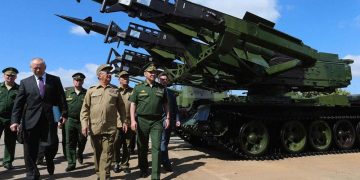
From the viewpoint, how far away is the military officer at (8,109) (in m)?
8.08

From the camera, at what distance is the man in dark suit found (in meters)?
6.18

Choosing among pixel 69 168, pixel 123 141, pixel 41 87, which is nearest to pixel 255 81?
pixel 123 141

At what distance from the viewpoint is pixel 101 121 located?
596cm

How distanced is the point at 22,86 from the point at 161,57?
9744 mm

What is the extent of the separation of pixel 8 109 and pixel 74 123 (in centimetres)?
131

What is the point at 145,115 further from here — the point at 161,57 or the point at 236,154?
the point at 161,57

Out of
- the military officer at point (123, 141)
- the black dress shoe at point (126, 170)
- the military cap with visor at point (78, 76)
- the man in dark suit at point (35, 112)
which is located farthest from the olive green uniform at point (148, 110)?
the military cap with visor at point (78, 76)

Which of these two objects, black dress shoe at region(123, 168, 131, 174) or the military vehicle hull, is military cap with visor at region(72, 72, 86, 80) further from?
the military vehicle hull

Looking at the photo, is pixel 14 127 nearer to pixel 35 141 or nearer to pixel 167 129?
pixel 35 141

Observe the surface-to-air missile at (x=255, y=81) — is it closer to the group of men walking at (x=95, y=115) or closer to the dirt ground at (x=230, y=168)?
the dirt ground at (x=230, y=168)

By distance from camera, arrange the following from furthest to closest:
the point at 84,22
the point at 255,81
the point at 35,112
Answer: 1. the point at 84,22
2. the point at 255,81
3. the point at 35,112

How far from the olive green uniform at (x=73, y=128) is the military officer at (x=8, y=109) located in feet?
3.52

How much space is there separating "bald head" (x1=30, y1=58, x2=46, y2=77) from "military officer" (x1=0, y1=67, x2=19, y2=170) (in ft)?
7.57

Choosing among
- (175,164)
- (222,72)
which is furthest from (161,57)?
(175,164)
